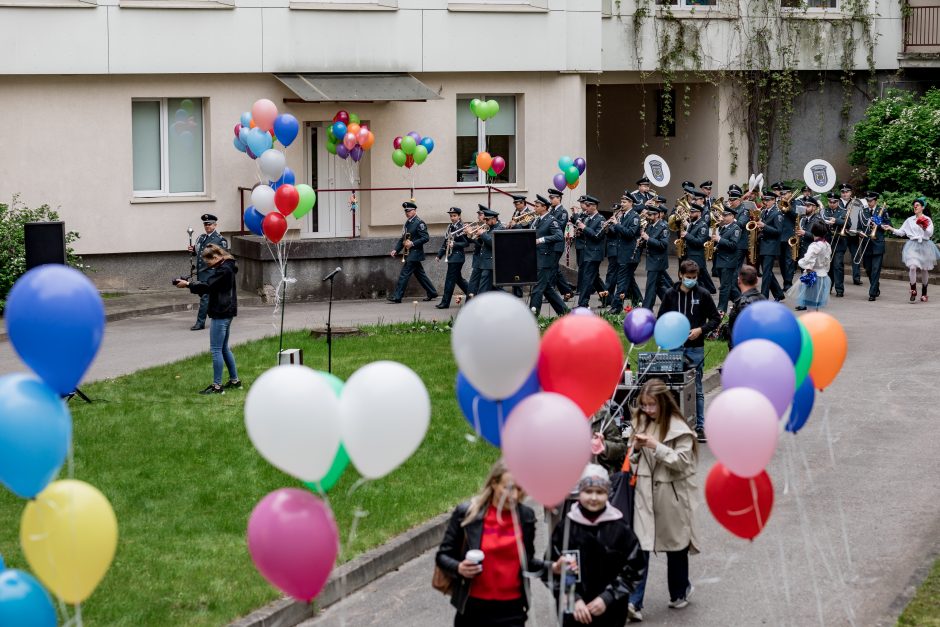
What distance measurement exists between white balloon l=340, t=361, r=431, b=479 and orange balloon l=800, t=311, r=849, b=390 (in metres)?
3.16

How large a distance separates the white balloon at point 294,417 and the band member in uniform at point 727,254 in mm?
16143

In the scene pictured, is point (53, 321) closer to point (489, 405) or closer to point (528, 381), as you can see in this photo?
point (489, 405)

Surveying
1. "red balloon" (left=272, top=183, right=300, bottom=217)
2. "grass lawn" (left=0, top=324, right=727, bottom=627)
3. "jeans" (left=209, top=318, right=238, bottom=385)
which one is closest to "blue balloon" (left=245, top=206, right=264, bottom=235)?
"red balloon" (left=272, top=183, right=300, bottom=217)

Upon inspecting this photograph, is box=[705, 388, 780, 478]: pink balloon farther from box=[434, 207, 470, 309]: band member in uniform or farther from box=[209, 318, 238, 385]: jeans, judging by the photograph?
box=[434, 207, 470, 309]: band member in uniform

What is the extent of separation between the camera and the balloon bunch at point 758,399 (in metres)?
8.35

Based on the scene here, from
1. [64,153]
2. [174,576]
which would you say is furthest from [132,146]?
[174,576]

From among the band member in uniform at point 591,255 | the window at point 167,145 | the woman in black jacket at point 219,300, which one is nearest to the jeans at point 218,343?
the woman in black jacket at point 219,300

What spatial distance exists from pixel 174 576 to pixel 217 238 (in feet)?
36.2

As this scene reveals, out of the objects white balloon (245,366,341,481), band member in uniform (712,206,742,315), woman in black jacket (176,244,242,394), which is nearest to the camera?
white balloon (245,366,341,481)

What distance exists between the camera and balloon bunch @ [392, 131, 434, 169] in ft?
88.1

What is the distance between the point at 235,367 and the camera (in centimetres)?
1734

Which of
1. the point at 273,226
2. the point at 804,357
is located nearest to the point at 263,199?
the point at 273,226

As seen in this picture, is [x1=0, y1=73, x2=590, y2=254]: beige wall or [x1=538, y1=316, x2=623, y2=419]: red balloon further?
[x1=0, y1=73, x2=590, y2=254]: beige wall

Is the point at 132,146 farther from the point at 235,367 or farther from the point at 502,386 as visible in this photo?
the point at 502,386
